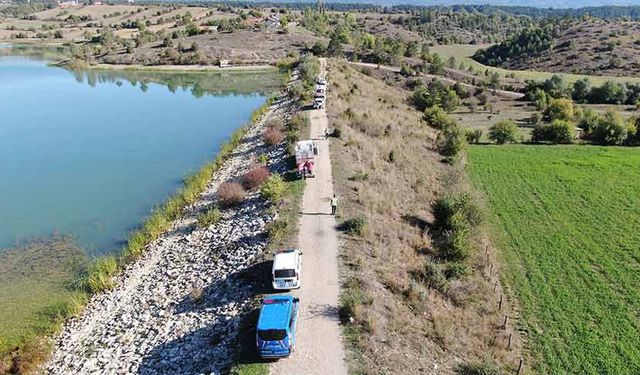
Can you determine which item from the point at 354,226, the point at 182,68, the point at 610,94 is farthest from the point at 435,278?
the point at 182,68

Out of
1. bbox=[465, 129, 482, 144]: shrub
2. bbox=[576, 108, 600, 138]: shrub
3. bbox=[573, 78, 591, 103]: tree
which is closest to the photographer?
bbox=[465, 129, 482, 144]: shrub

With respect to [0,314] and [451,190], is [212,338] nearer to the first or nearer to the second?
[0,314]

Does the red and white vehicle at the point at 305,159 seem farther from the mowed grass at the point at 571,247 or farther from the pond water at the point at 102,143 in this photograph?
the mowed grass at the point at 571,247

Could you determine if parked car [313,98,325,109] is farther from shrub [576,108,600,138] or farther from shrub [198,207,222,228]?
shrub [576,108,600,138]

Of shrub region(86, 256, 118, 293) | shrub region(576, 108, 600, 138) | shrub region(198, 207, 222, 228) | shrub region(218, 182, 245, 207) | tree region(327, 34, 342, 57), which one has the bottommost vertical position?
shrub region(576, 108, 600, 138)

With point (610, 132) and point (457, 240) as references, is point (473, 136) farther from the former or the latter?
point (457, 240)

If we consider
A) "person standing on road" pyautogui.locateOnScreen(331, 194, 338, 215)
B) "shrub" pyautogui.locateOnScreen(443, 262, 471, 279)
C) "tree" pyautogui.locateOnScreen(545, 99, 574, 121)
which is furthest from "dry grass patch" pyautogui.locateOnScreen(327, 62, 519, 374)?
"tree" pyautogui.locateOnScreen(545, 99, 574, 121)
